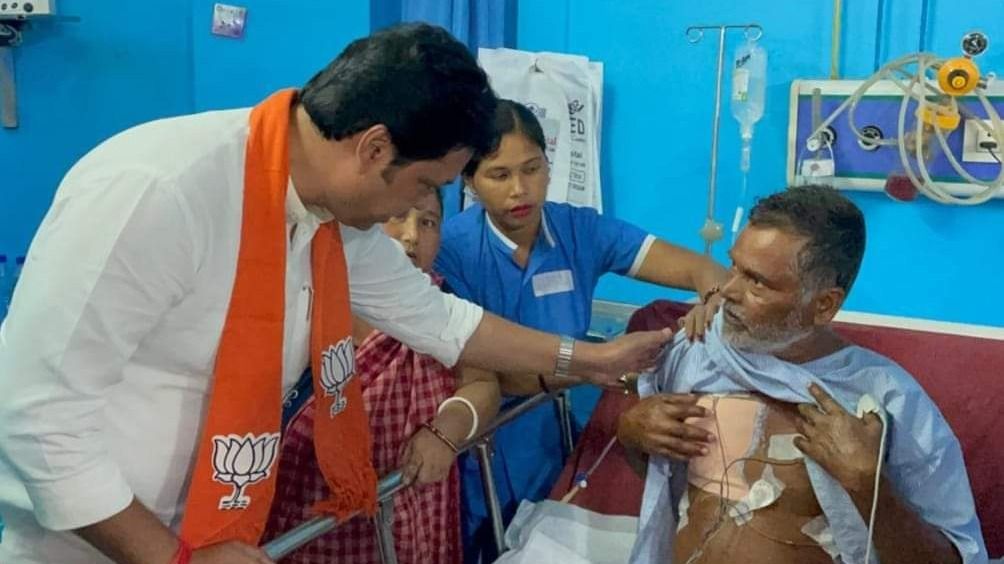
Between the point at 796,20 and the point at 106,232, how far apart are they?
2060mm

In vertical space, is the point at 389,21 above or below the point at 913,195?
above

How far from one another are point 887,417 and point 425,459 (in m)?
0.77

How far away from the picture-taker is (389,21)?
11.0 ft

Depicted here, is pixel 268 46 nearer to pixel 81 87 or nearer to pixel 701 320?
pixel 81 87

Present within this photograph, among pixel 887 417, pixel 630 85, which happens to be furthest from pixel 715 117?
pixel 887 417

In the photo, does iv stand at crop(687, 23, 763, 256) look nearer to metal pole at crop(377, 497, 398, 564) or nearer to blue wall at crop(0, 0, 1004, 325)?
blue wall at crop(0, 0, 1004, 325)

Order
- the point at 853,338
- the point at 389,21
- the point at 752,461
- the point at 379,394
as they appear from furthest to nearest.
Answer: the point at 389,21 → the point at 853,338 → the point at 379,394 → the point at 752,461

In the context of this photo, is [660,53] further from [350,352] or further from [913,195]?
[350,352]

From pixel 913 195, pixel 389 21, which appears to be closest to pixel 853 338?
pixel 913 195

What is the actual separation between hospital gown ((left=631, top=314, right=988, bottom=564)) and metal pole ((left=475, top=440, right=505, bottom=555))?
0.47m

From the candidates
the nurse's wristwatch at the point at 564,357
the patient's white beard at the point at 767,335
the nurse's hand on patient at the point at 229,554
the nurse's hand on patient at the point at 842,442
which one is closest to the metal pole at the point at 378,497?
the nurse's hand on patient at the point at 229,554

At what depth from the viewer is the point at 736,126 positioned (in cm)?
283

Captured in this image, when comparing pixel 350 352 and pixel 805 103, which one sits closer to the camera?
pixel 350 352

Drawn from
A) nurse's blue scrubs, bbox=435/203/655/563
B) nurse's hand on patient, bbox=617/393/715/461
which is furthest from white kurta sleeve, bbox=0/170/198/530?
nurse's blue scrubs, bbox=435/203/655/563
